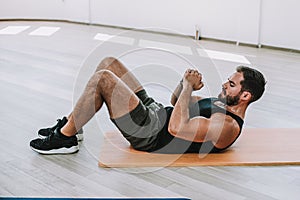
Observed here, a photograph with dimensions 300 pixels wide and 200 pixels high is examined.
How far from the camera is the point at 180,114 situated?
2.54 m

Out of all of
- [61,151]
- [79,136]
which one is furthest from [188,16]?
[61,151]

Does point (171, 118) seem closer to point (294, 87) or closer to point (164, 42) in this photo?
point (294, 87)

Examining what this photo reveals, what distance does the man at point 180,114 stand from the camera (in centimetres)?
255

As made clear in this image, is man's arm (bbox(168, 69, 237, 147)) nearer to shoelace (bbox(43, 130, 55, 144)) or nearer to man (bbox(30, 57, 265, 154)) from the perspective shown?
man (bbox(30, 57, 265, 154))

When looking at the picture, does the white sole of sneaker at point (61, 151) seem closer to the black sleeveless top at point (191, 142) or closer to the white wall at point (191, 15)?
the black sleeveless top at point (191, 142)

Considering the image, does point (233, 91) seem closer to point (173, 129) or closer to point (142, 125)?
point (173, 129)

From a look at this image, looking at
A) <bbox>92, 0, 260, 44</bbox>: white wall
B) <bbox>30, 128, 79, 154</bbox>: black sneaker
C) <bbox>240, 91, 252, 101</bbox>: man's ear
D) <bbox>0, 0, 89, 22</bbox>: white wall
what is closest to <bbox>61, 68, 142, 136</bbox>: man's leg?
<bbox>30, 128, 79, 154</bbox>: black sneaker

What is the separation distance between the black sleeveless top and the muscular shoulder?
0.04m

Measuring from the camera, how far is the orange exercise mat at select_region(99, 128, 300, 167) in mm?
2658

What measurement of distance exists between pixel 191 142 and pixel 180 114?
8.3 inches

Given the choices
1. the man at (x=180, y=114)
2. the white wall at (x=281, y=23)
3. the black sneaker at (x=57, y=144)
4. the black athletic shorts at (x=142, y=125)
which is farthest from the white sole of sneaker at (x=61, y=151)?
the white wall at (x=281, y=23)

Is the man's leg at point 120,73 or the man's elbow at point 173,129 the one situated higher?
the man's leg at point 120,73

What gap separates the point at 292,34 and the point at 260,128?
10.1 ft

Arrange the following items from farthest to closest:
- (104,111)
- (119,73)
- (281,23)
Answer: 1. (281,23)
2. (104,111)
3. (119,73)
